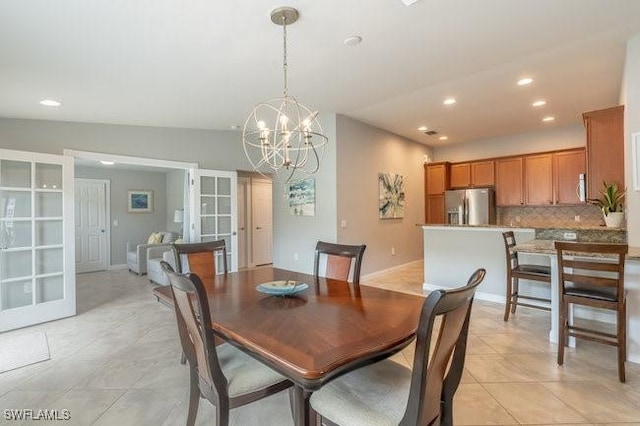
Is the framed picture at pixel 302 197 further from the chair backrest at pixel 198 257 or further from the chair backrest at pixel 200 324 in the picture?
the chair backrest at pixel 200 324

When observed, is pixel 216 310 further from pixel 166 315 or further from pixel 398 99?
pixel 398 99

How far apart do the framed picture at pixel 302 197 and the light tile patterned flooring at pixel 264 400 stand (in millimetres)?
2644

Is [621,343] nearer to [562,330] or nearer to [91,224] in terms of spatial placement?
[562,330]

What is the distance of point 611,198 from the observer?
3166 mm

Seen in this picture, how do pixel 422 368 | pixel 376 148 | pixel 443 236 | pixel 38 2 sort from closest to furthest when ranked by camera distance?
1. pixel 422 368
2. pixel 38 2
3. pixel 443 236
4. pixel 376 148

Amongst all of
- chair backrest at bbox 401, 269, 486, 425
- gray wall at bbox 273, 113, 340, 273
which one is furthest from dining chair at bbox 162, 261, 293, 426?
gray wall at bbox 273, 113, 340, 273

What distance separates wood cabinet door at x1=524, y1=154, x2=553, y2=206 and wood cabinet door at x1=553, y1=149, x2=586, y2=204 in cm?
9

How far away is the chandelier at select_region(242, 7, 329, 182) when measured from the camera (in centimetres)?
222

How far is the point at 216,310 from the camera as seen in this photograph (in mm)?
1612

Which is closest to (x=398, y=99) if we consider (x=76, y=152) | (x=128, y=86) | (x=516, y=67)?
(x=516, y=67)

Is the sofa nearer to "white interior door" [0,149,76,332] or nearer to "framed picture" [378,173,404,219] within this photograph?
"white interior door" [0,149,76,332]

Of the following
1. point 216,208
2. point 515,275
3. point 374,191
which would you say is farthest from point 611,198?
point 216,208

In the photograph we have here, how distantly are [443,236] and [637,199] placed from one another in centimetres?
214

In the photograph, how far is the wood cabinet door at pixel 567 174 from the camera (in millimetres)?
5449
